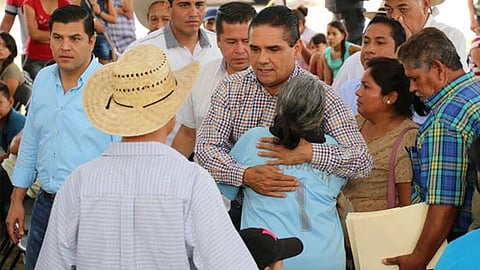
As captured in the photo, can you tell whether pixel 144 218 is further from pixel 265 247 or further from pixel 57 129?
pixel 57 129

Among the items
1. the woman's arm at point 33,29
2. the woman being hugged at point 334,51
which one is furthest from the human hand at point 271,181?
the woman being hugged at point 334,51

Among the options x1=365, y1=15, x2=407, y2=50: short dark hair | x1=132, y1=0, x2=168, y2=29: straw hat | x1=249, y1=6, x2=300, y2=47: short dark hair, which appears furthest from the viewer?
x1=132, y1=0, x2=168, y2=29: straw hat

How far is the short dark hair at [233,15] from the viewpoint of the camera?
4.77 meters

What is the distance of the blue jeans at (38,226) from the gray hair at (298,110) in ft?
4.81

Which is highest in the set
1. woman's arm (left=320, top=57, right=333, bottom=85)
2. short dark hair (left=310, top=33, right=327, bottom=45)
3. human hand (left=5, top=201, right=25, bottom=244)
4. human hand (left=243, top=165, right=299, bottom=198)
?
human hand (left=243, top=165, right=299, bottom=198)

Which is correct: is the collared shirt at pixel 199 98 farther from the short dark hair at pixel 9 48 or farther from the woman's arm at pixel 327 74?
the woman's arm at pixel 327 74

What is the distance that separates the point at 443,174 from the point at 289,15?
994 millimetres

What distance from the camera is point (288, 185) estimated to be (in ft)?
11.7

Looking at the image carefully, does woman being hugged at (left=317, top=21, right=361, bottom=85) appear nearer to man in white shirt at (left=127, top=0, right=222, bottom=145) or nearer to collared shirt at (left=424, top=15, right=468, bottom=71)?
collared shirt at (left=424, top=15, right=468, bottom=71)

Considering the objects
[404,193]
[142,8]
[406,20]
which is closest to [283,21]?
[404,193]

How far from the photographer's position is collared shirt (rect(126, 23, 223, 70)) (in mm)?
5355

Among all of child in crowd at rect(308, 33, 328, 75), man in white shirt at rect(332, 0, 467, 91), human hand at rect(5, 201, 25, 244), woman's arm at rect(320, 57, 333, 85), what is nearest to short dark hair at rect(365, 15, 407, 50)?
man in white shirt at rect(332, 0, 467, 91)

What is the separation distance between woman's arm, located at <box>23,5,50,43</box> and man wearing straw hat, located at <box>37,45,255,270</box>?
530 cm

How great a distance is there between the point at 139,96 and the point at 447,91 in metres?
1.34
